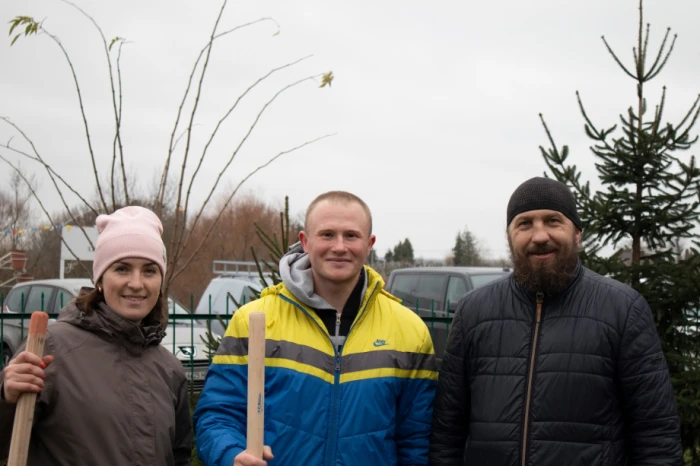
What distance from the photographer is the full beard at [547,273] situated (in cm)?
254

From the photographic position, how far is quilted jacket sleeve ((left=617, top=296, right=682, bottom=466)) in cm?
237

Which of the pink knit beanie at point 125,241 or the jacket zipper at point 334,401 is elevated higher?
the pink knit beanie at point 125,241

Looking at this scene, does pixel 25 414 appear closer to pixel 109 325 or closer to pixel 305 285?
pixel 109 325

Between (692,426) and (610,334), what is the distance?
91.0 inches

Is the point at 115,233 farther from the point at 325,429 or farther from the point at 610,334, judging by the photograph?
the point at 610,334

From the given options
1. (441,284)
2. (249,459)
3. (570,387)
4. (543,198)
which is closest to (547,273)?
(543,198)

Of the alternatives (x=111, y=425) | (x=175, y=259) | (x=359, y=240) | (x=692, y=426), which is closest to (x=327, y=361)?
(x=359, y=240)

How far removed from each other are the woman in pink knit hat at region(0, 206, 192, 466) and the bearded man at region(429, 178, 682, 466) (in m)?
1.05

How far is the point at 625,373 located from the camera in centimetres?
243

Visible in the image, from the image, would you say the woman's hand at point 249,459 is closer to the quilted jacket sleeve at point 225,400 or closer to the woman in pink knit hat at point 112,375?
the quilted jacket sleeve at point 225,400

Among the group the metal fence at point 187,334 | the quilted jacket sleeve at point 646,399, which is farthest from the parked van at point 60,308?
the quilted jacket sleeve at point 646,399

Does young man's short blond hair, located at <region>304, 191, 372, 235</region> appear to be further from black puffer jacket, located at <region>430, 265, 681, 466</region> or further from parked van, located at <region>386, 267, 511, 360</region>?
parked van, located at <region>386, 267, 511, 360</region>

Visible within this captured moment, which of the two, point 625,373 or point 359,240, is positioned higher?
point 359,240

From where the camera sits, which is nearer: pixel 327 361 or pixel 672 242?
pixel 327 361
